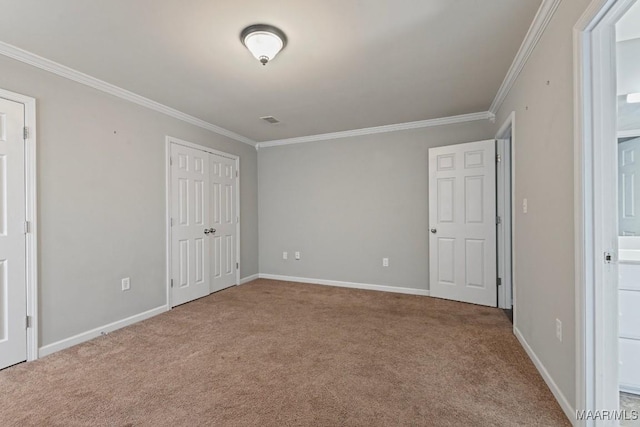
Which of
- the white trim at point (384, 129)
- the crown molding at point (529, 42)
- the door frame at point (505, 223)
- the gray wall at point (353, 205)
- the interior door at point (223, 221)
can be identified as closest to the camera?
the crown molding at point (529, 42)

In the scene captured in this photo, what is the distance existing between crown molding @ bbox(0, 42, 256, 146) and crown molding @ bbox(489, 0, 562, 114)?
3.55 m

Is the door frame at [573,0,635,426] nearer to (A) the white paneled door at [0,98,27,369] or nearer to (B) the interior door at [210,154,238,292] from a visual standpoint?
(A) the white paneled door at [0,98,27,369]

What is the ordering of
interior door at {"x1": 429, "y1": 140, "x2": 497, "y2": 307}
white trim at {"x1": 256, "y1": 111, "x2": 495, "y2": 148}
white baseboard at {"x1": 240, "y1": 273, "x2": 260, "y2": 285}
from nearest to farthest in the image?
interior door at {"x1": 429, "y1": 140, "x2": 497, "y2": 307}
white trim at {"x1": 256, "y1": 111, "x2": 495, "y2": 148}
white baseboard at {"x1": 240, "y1": 273, "x2": 260, "y2": 285}

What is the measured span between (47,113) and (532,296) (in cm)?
419

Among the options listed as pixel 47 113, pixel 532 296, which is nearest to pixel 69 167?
pixel 47 113

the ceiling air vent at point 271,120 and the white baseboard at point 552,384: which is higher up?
the ceiling air vent at point 271,120

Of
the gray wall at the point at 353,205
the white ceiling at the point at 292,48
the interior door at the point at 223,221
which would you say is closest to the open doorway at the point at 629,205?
the white ceiling at the point at 292,48

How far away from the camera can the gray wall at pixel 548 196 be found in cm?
164

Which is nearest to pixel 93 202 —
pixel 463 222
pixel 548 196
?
pixel 548 196

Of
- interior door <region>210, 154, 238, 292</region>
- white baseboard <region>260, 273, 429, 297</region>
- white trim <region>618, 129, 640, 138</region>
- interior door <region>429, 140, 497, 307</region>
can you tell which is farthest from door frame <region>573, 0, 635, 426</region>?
interior door <region>210, 154, 238, 292</region>

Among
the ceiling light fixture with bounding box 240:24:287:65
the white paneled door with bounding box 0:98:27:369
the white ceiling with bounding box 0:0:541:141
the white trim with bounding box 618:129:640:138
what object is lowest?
the white paneled door with bounding box 0:98:27:369

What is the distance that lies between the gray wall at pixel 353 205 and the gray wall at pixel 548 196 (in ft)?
5.38

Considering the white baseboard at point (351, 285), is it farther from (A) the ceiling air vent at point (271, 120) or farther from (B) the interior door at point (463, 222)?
(A) the ceiling air vent at point (271, 120)

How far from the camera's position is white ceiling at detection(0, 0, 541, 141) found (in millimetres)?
1864
